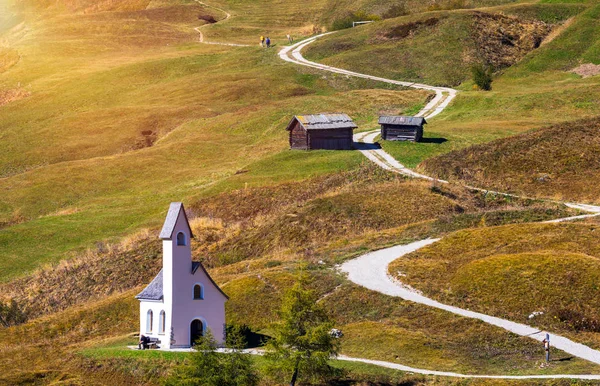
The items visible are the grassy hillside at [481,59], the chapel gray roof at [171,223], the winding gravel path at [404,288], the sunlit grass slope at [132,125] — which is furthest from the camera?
the grassy hillside at [481,59]

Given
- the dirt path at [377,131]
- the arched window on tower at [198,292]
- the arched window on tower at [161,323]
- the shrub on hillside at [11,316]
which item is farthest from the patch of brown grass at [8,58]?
the arched window on tower at [198,292]

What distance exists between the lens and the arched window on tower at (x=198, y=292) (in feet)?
169

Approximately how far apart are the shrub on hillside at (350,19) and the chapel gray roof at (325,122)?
75.6 meters

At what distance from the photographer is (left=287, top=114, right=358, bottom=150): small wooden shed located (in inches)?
3868

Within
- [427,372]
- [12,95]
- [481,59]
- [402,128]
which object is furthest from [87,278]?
[481,59]

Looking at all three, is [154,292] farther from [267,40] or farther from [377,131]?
[267,40]

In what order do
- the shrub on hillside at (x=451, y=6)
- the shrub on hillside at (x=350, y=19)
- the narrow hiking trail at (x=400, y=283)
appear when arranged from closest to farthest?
the narrow hiking trail at (x=400, y=283) → the shrub on hillside at (x=451, y=6) → the shrub on hillside at (x=350, y=19)

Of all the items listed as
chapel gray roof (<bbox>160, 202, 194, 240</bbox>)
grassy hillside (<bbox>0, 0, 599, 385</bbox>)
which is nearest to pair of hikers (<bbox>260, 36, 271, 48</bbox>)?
grassy hillside (<bbox>0, 0, 599, 385</bbox>)

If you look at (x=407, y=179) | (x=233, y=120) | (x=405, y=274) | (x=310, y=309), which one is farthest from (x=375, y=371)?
(x=233, y=120)

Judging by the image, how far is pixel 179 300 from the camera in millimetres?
51156

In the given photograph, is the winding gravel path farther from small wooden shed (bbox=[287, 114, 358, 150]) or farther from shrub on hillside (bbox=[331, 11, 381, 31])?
shrub on hillside (bbox=[331, 11, 381, 31])

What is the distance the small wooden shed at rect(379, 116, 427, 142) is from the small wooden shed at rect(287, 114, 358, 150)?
4001mm

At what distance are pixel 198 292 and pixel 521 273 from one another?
1843 cm

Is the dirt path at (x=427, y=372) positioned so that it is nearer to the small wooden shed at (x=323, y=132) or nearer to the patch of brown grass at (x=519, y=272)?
the patch of brown grass at (x=519, y=272)
